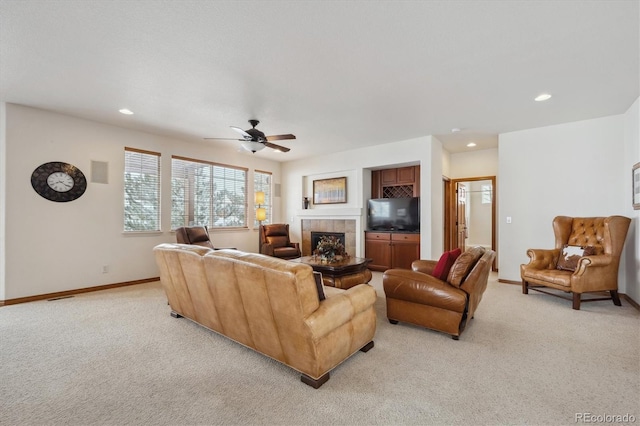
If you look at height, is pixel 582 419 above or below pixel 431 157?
below

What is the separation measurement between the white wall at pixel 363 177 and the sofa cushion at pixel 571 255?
189cm

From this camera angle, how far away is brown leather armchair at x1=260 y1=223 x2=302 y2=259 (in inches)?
237

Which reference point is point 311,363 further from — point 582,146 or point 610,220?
point 582,146

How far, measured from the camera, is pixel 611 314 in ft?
11.5

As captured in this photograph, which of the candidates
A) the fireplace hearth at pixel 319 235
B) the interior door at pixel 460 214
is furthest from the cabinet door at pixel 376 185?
the interior door at pixel 460 214

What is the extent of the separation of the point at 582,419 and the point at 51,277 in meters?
6.07

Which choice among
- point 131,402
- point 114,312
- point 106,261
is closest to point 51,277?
point 106,261

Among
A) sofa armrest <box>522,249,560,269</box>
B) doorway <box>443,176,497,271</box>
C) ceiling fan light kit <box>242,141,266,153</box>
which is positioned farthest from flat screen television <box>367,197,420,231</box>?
ceiling fan light kit <box>242,141,266,153</box>

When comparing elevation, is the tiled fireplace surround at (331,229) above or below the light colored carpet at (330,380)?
above

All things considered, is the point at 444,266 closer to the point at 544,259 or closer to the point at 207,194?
the point at 544,259

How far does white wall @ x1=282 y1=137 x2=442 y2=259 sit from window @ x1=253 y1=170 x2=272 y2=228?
45 cm

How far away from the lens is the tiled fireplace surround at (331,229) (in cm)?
660

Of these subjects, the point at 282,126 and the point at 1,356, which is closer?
the point at 1,356

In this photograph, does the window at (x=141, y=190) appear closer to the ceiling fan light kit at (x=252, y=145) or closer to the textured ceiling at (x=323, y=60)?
the textured ceiling at (x=323, y=60)
